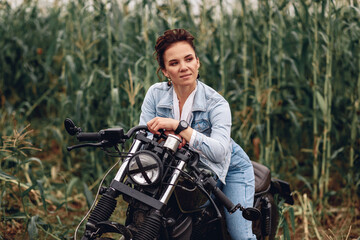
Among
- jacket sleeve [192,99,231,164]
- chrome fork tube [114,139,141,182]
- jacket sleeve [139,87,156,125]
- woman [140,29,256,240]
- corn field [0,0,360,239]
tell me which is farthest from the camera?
corn field [0,0,360,239]

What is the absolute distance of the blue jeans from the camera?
111 inches

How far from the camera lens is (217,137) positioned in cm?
244

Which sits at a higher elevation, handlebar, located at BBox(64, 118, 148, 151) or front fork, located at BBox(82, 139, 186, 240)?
handlebar, located at BBox(64, 118, 148, 151)

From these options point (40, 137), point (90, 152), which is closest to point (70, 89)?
point (90, 152)

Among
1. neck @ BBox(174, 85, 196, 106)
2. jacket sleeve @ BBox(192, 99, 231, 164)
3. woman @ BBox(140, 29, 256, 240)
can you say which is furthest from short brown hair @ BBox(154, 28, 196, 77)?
jacket sleeve @ BBox(192, 99, 231, 164)

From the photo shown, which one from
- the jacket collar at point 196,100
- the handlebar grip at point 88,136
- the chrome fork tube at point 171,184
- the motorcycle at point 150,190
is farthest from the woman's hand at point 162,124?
the jacket collar at point 196,100

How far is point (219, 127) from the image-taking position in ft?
8.20

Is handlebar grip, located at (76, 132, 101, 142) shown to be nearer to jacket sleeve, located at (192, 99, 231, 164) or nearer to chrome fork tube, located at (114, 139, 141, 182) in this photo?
chrome fork tube, located at (114, 139, 141, 182)

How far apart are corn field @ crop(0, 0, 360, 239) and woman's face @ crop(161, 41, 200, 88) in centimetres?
173

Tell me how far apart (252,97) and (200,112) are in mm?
2417

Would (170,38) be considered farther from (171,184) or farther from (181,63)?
(171,184)

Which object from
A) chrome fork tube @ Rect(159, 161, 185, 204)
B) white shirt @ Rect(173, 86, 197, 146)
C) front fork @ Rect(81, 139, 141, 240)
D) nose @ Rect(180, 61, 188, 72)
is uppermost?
nose @ Rect(180, 61, 188, 72)

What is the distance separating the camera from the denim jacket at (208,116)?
2377mm

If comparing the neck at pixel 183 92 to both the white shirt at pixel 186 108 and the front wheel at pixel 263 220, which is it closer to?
the white shirt at pixel 186 108
